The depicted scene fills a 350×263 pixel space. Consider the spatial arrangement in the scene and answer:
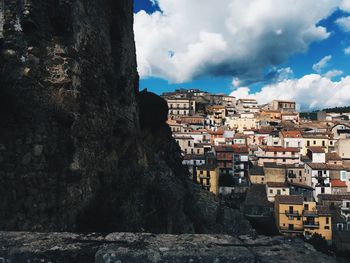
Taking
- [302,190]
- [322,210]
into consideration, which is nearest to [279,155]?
[302,190]

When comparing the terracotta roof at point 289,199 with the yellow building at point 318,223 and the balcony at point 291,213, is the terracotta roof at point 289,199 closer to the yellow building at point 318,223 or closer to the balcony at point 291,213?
the balcony at point 291,213

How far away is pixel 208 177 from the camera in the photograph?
2240 inches

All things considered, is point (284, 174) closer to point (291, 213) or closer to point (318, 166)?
point (318, 166)

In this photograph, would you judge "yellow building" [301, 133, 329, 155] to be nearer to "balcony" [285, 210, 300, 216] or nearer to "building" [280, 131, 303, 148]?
"building" [280, 131, 303, 148]

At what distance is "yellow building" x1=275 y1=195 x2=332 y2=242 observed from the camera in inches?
1822

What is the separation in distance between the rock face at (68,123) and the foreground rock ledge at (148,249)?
15.9ft

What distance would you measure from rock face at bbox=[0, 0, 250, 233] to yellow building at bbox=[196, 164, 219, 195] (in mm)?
41173

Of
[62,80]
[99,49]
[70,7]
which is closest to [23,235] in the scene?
[62,80]

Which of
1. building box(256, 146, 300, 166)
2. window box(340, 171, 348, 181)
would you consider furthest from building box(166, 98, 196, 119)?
window box(340, 171, 348, 181)

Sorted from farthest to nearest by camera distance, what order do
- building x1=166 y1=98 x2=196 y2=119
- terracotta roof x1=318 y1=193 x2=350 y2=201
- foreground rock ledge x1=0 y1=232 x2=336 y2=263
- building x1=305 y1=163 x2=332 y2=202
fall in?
building x1=166 y1=98 x2=196 y2=119 → building x1=305 y1=163 x2=332 y2=202 → terracotta roof x1=318 y1=193 x2=350 y2=201 → foreground rock ledge x1=0 y1=232 x2=336 y2=263

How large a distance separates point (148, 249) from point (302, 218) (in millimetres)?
48574

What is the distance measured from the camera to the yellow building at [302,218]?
152 ft

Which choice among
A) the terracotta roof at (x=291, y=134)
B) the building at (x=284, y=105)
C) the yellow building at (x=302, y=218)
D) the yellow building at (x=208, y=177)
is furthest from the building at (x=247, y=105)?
the yellow building at (x=302, y=218)

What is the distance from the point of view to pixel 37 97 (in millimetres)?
9016
